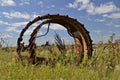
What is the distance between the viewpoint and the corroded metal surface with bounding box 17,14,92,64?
404 inches

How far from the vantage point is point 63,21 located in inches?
452

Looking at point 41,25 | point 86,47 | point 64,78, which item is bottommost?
point 64,78

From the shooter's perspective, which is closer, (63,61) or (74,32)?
(63,61)

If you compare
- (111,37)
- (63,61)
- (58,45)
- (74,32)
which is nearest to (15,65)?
(63,61)

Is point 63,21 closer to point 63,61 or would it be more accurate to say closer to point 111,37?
point 111,37

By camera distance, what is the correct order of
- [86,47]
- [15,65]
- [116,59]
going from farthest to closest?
[86,47], [116,59], [15,65]

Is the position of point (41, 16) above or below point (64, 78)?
above

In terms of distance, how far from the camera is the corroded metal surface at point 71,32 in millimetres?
10257

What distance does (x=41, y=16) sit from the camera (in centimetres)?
1057

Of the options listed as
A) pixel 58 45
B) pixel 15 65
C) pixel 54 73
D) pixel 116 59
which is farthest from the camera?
pixel 58 45

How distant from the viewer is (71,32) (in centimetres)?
1179

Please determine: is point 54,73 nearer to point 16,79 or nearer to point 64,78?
point 64,78

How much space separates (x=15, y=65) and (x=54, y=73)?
50.6 inches

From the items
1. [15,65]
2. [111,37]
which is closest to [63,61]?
[15,65]
